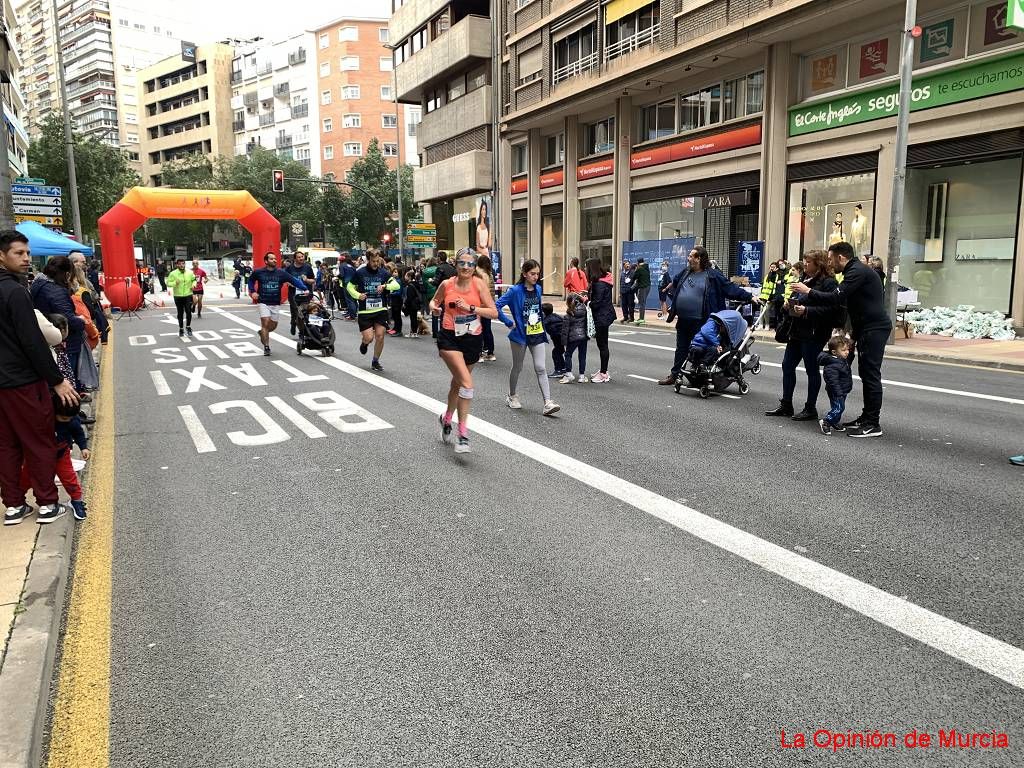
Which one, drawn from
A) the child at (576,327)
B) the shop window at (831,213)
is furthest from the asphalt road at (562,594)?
the shop window at (831,213)

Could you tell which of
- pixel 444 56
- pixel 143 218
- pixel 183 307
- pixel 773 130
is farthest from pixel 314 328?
pixel 444 56

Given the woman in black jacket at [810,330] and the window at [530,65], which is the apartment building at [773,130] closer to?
the window at [530,65]

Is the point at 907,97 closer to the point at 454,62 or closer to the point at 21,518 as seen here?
the point at 21,518

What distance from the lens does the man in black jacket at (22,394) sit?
4.64m

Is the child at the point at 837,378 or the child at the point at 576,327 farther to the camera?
the child at the point at 576,327

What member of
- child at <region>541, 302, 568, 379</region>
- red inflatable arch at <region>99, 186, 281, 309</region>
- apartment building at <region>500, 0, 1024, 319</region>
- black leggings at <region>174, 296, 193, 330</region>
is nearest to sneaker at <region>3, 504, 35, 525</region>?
child at <region>541, 302, 568, 379</region>

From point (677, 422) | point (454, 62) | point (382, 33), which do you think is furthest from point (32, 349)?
point (382, 33)

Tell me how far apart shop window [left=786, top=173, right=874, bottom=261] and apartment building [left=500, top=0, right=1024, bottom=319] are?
5 centimetres

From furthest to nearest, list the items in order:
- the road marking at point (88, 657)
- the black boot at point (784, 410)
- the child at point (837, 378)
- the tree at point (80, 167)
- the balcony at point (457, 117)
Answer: the tree at point (80, 167) → the balcony at point (457, 117) → the black boot at point (784, 410) → the child at point (837, 378) → the road marking at point (88, 657)

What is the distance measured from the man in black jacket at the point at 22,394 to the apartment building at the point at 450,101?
32.4 m

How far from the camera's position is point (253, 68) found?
278 feet

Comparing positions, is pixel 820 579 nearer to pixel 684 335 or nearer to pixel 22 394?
pixel 22 394

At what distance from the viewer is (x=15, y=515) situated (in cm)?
489

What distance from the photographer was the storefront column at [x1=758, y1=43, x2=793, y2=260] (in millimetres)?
21422
